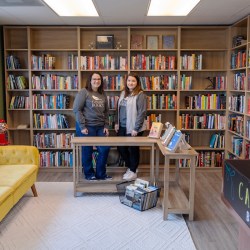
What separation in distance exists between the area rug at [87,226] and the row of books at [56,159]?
126 centimetres

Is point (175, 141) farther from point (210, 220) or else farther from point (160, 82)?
point (160, 82)

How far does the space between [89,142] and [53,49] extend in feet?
6.64

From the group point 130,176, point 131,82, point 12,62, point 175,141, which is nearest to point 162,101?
point 131,82

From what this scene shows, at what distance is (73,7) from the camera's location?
3.93 m

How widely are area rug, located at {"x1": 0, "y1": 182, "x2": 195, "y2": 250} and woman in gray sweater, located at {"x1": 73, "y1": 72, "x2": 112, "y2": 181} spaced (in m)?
0.55

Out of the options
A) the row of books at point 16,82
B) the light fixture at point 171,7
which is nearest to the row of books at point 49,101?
the row of books at point 16,82

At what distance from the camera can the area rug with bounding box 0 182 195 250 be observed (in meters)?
2.75

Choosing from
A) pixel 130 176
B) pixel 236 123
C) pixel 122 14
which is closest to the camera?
pixel 122 14

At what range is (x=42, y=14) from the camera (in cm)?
419

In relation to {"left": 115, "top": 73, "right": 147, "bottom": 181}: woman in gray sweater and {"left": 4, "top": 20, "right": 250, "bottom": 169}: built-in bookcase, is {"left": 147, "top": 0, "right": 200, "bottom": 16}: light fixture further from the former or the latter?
{"left": 115, "top": 73, "right": 147, "bottom": 181}: woman in gray sweater

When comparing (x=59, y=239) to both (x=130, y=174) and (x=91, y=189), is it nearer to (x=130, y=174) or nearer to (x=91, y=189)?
(x=91, y=189)

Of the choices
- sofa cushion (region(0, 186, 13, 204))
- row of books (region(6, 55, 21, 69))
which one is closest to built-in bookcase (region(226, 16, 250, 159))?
sofa cushion (region(0, 186, 13, 204))

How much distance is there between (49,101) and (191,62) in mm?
2347

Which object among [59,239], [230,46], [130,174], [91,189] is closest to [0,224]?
[59,239]
